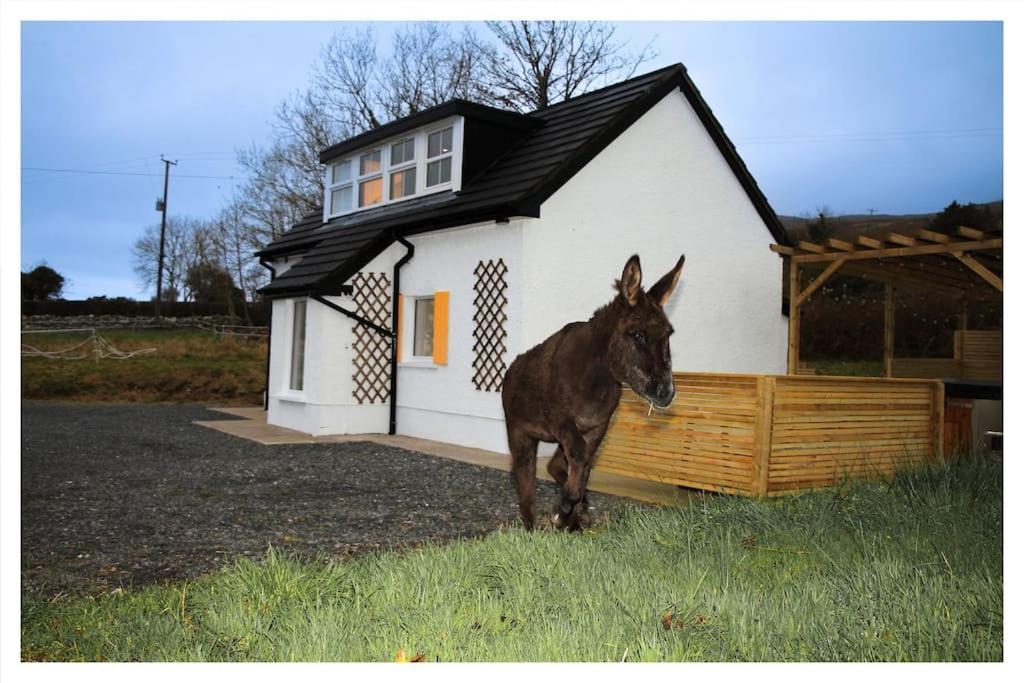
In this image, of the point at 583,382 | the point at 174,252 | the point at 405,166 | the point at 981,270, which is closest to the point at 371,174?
the point at 405,166

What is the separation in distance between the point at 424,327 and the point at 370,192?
283 centimetres

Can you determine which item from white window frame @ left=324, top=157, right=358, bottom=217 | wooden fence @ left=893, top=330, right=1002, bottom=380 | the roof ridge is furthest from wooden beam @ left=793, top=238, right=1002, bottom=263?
white window frame @ left=324, top=157, right=358, bottom=217

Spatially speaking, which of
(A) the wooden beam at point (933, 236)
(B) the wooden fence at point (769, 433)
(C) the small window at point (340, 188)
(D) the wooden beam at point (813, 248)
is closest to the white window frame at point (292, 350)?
(C) the small window at point (340, 188)

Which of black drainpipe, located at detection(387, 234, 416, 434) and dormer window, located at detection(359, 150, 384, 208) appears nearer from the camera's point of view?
Answer: black drainpipe, located at detection(387, 234, 416, 434)

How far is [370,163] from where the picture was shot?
11984 millimetres

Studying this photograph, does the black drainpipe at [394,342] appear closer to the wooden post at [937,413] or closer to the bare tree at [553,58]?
the bare tree at [553,58]

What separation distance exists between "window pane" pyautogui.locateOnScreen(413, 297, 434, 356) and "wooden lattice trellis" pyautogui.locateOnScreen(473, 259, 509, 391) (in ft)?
4.67

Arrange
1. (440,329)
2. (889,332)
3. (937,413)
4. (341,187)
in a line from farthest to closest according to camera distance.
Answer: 1. (341,187)
2. (889,332)
3. (440,329)
4. (937,413)

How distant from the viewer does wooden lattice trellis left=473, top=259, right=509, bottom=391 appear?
8750mm

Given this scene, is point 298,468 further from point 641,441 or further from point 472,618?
point 472,618

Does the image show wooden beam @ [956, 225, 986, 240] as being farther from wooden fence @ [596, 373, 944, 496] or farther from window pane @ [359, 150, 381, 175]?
window pane @ [359, 150, 381, 175]

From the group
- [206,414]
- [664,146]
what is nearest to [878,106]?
[664,146]

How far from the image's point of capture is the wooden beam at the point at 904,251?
307 inches

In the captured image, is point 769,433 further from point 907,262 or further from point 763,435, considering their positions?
point 907,262
